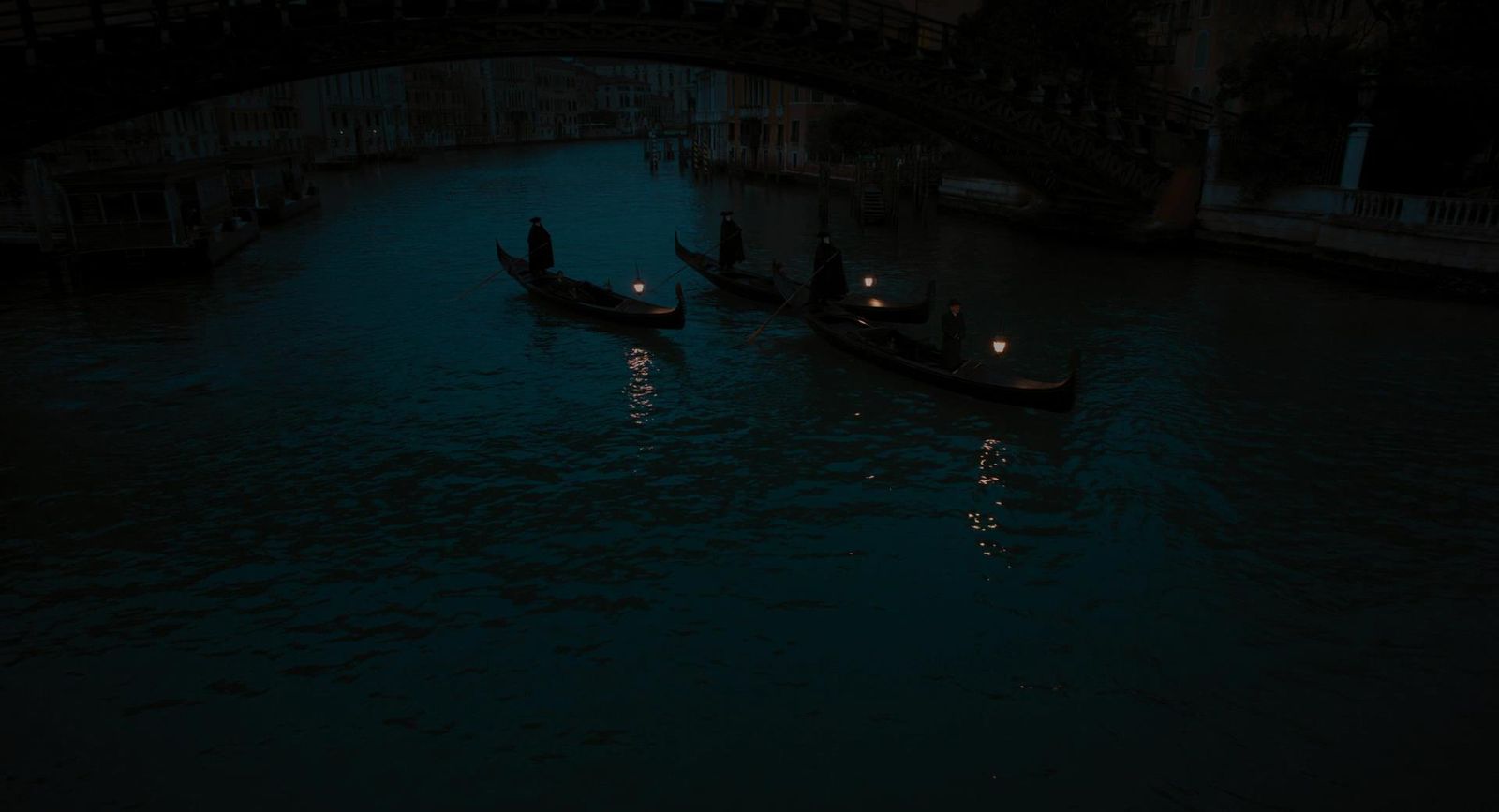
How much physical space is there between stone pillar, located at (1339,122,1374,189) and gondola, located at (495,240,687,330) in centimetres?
1696

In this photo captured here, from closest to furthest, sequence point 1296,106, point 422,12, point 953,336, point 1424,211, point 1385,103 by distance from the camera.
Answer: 1. point 953,336
2. point 1424,211
3. point 1385,103
4. point 1296,106
5. point 422,12

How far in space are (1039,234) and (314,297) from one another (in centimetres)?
2469

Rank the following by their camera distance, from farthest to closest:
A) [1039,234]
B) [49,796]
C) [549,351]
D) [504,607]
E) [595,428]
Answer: [1039,234], [549,351], [595,428], [504,607], [49,796]

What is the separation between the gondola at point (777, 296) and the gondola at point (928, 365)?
1.45 m

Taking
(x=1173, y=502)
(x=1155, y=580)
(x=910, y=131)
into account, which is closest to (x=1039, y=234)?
(x=910, y=131)

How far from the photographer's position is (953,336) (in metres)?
13.8

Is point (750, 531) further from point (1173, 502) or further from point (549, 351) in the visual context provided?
point (549, 351)

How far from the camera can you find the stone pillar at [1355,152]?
2152cm

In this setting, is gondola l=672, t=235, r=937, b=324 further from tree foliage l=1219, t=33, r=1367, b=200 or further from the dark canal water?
tree foliage l=1219, t=33, r=1367, b=200

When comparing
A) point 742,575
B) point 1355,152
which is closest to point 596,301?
point 742,575

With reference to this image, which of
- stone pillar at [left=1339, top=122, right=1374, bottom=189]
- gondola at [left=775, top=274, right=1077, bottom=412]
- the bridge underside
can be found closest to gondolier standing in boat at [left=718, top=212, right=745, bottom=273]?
gondola at [left=775, top=274, right=1077, bottom=412]

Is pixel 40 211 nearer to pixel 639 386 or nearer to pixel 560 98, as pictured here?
pixel 639 386

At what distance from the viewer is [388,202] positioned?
50.3 metres

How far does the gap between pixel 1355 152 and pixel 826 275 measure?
47.2 feet
